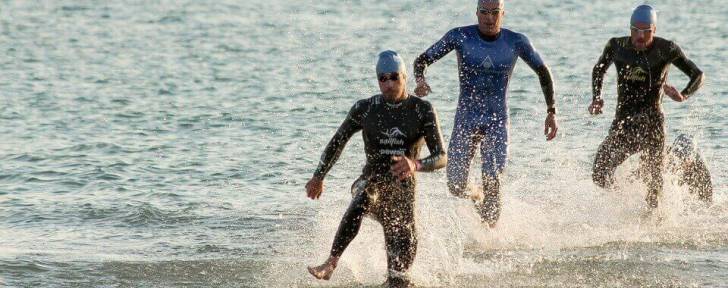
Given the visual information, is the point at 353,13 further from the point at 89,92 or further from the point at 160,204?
the point at 160,204

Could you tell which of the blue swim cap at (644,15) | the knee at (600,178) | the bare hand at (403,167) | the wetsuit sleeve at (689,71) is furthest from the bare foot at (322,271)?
the wetsuit sleeve at (689,71)

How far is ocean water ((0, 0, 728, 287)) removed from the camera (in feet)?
36.8

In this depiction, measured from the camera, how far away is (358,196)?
9672mm

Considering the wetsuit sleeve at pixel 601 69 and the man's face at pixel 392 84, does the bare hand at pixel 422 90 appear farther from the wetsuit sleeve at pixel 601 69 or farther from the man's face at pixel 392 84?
the wetsuit sleeve at pixel 601 69

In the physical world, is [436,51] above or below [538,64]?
above

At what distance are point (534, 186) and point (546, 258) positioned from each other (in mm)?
3160

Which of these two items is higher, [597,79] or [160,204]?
[597,79]

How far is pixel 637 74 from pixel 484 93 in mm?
1451

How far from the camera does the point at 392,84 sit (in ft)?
31.6

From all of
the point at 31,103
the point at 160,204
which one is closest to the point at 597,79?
the point at 160,204

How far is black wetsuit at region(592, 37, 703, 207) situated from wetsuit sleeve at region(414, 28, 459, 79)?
1.44 m

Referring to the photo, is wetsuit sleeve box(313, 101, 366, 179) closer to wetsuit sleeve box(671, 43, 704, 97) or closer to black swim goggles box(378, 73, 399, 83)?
black swim goggles box(378, 73, 399, 83)

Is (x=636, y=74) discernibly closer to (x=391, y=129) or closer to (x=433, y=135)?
Answer: (x=433, y=135)

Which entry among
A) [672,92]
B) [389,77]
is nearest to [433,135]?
[389,77]
